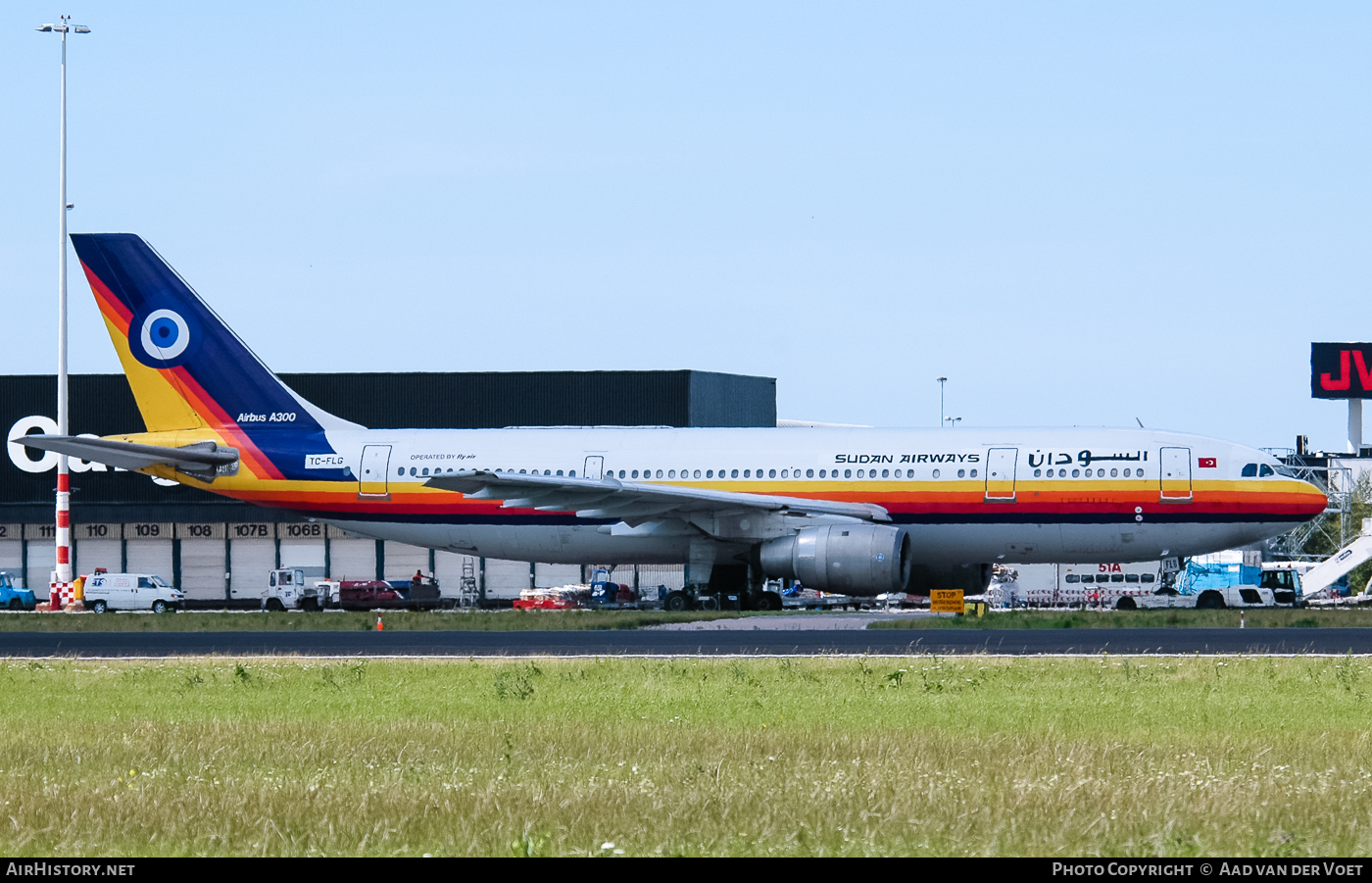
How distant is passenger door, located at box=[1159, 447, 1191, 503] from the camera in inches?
1537

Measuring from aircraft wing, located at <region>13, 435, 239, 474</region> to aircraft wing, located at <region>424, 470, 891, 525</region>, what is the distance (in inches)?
294

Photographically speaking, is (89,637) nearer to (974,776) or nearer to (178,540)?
(974,776)

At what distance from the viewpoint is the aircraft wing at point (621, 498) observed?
131 ft

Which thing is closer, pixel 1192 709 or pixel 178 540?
pixel 1192 709

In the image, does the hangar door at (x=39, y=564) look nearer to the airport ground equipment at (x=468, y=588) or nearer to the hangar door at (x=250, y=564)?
the hangar door at (x=250, y=564)

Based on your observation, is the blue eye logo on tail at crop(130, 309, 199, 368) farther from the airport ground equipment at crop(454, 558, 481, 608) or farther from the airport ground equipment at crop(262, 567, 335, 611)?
the airport ground equipment at crop(454, 558, 481, 608)

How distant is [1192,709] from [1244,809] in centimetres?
677

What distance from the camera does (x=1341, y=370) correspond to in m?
102

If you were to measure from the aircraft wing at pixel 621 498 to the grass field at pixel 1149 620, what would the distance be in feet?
17.5

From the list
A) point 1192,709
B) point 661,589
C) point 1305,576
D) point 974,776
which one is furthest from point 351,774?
point 1305,576

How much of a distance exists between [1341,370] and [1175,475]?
69.1 meters

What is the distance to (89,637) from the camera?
34.1m

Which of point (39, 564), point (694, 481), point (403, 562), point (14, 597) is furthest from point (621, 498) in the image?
point (39, 564)

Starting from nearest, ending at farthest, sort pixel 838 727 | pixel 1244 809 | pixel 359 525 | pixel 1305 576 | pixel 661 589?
pixel 1244 809
pixel 838 727
pixel 359 525
pixel 661 589
pixel 1305 576
